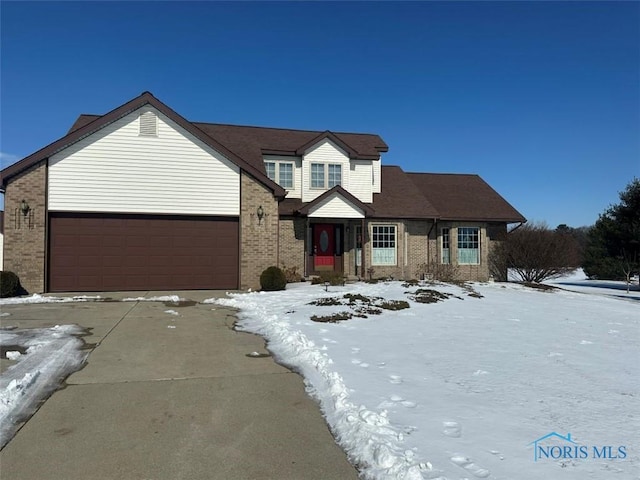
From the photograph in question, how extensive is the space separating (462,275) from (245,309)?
13.5 metres

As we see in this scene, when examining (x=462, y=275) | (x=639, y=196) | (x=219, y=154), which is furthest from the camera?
(x=639, y=196)

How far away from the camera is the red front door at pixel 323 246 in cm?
1964

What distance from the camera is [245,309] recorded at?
1127cm

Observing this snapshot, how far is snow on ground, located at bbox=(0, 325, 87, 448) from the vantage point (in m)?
4.46

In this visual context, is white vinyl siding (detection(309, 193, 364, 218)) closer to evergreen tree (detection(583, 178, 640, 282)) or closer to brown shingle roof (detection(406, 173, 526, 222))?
brown shingle roof (detection(406, 173, 526, 222))

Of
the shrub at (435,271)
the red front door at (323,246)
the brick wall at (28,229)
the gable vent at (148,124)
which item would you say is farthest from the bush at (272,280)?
the shrub at (435,271)

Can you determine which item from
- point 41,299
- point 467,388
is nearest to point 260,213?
point 41,299

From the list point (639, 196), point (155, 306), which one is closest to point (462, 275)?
point (639, 196)

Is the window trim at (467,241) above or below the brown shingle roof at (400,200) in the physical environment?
below

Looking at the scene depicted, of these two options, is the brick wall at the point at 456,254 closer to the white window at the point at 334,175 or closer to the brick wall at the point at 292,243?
the white window at the point at 334,175

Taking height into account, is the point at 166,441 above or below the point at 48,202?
below

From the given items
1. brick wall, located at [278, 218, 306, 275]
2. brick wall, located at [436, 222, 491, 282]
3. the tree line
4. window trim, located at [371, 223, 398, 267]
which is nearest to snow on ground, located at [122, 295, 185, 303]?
brick wall, located at [278, 218, 306, 275]

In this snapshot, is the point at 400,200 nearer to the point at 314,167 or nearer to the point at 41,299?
the point at 314,167

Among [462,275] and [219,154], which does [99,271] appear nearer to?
[219,154]
